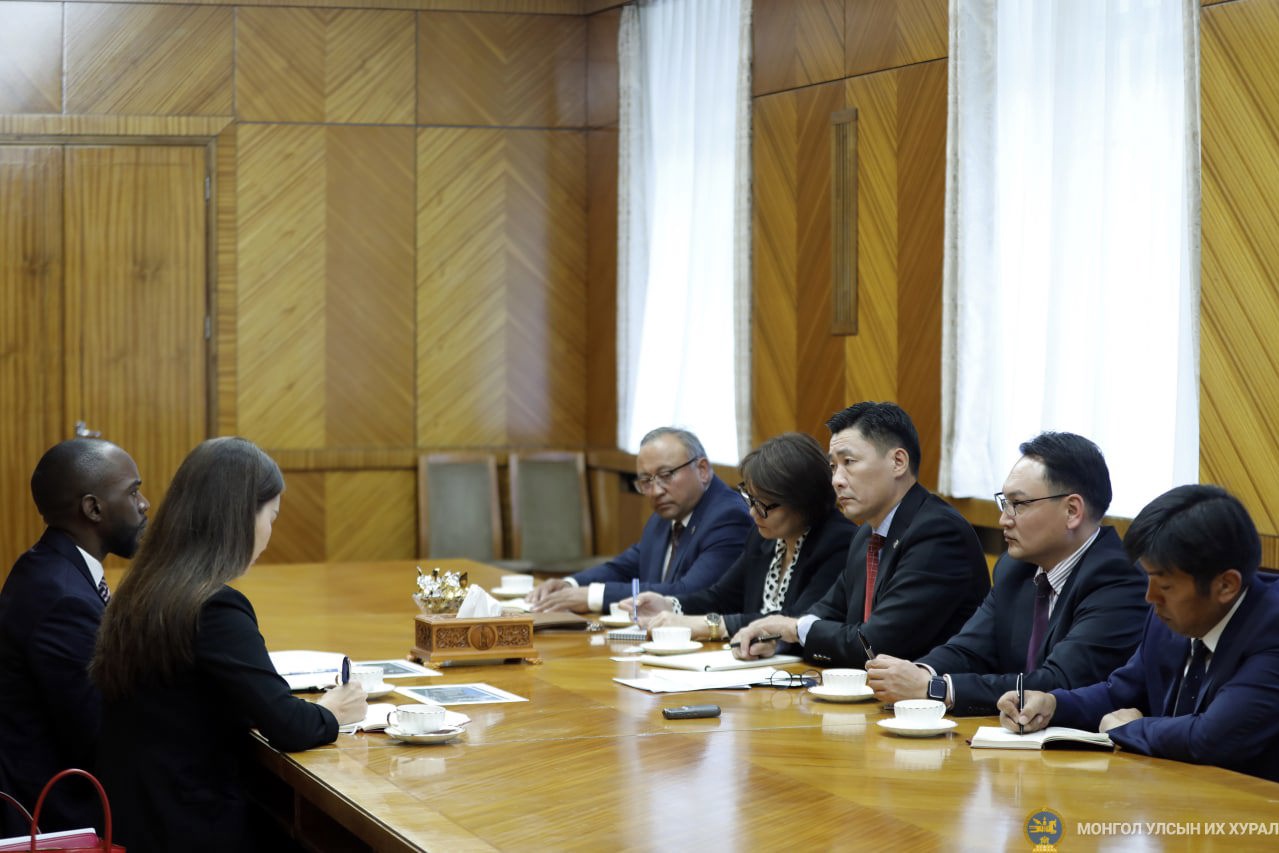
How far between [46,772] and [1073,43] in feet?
13.5

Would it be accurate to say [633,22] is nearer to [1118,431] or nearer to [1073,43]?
[1073,43]

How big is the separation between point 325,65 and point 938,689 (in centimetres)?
686

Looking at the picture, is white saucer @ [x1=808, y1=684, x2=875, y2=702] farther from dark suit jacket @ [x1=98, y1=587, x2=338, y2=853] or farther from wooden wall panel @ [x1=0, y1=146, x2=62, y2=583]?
wooden wall panel @ [x1=0, y1=146, x2=62, y2=583]

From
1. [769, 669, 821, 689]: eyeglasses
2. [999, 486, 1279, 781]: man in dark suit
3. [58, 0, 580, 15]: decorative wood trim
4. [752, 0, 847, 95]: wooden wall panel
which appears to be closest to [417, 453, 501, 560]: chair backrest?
[58, 0, 580, 15]: decorative wood trim

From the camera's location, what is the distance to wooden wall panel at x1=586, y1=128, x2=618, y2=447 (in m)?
9.73

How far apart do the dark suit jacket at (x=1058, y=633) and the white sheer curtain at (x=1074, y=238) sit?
1.37 meters

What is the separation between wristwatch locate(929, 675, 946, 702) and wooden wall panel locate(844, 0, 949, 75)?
3.44 m

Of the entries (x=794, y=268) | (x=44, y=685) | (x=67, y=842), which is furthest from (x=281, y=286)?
(x=67, y=842)

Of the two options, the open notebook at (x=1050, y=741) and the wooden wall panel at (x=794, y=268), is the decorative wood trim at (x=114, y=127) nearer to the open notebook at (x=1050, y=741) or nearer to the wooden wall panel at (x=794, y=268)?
the wooden wall panel at (x=794, y=268)

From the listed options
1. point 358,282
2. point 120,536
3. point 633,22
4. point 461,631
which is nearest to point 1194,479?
point 461,631

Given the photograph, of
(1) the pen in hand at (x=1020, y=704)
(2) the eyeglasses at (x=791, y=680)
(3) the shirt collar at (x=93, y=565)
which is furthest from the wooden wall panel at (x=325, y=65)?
(1) the pen in hand at (x=1020, y=704)

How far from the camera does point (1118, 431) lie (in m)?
5.56

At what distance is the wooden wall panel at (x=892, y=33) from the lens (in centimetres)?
654

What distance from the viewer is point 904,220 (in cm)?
679
